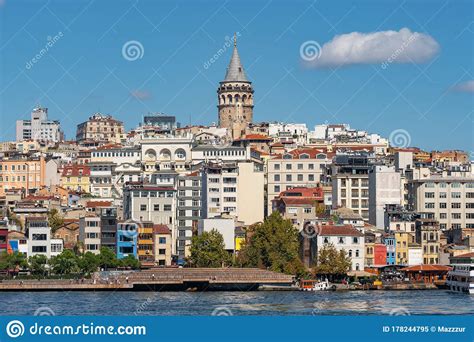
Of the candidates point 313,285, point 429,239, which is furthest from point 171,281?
point 429,239

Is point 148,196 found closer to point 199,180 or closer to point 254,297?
point 199,180

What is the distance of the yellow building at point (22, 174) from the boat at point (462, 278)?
79.1 ft

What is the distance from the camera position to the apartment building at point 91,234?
41.4 m

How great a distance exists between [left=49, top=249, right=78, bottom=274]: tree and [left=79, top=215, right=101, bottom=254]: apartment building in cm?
260

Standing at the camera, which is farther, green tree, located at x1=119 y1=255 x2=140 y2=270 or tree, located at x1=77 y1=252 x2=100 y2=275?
green tree, located at x1=119 y1=255 x2=140 y2=270

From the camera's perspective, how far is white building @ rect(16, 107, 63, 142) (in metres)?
91.8

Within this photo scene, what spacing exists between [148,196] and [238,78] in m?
31.5

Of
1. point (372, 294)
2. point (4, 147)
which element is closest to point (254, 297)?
point (372, 294)

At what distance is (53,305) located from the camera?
29828 mm

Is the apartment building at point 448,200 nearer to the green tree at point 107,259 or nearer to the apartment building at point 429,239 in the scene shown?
the apartment building at point 429,239
